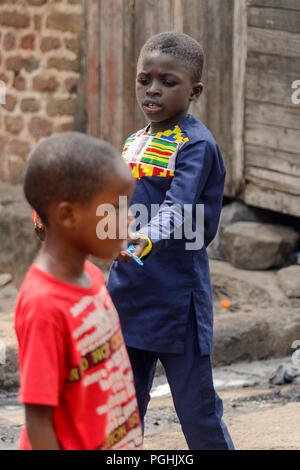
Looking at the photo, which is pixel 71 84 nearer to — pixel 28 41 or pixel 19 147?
pixel 28 41

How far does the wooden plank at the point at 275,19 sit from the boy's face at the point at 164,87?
2.77 metres

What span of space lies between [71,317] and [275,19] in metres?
4.15

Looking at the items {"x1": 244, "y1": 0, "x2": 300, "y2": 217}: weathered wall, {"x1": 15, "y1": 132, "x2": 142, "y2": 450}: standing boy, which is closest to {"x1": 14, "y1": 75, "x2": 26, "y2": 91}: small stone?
{"x1": 244, "y1": 0, "x2": 300, "y2": 217}: weathered wall

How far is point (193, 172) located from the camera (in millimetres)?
2689

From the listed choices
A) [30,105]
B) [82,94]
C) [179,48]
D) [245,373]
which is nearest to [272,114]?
[245,373]

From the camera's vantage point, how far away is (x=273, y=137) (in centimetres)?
566

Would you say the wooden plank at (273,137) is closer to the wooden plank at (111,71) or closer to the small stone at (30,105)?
the wooden plank at (111,71)

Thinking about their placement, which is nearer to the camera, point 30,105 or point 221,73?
point 221,73

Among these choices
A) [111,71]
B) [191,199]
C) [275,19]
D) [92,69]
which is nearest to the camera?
[191,199]

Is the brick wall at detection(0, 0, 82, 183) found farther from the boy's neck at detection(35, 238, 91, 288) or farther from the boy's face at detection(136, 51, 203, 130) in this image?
the boy's neck at detection(35, 238, 91, 288)

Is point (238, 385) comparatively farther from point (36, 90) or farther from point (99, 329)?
point (36, 90)

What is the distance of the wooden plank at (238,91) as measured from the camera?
18.5 feet

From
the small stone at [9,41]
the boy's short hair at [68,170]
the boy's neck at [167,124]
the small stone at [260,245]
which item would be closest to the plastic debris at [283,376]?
the small stone at [260,245]

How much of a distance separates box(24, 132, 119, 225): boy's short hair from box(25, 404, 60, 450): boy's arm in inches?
17.7
